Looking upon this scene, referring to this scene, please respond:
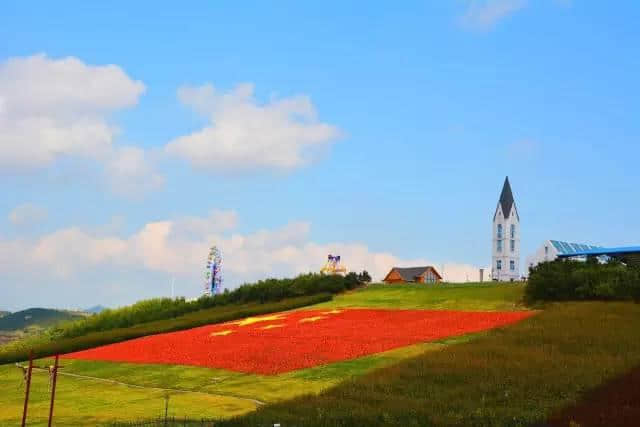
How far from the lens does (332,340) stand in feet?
129

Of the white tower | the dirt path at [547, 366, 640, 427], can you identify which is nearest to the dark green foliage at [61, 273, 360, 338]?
the dirt path at [547, 366, 640, 427]

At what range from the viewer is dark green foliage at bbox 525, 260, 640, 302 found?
43344 millimetres

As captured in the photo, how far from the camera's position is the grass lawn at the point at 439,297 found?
1984 inches

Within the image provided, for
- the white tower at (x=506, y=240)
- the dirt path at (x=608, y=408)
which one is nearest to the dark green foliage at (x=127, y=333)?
the dirt path at (x=608, y=408)

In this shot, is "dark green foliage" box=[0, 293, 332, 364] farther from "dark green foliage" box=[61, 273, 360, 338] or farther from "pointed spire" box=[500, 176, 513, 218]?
"pointed spire" box=[500, 176, 513, 218]

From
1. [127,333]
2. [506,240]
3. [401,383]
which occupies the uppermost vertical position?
[506,240]

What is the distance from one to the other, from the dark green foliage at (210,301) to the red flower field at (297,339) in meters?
15.6

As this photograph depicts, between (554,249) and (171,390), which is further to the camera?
(554,249)

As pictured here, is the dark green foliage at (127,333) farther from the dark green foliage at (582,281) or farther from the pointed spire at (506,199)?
the pointed spire at (506,199)

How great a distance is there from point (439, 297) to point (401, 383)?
1213 inches

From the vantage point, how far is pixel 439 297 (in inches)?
2226

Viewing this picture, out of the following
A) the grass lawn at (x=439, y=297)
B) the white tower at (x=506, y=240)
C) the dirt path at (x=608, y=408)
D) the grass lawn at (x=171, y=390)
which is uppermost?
the white tower at (x=506, y=240)

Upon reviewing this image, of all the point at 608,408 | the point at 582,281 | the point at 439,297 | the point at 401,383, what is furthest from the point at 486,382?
the point at 439,297

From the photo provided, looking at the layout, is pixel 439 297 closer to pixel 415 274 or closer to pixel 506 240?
pixel 415 274
